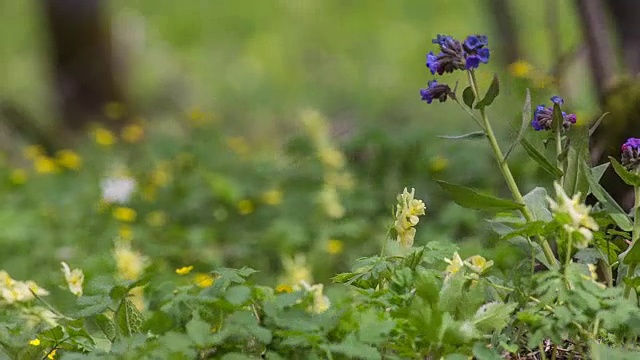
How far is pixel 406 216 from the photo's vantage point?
1.92m

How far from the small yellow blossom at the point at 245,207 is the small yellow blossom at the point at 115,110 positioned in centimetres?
228

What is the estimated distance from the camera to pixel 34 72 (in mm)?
11484

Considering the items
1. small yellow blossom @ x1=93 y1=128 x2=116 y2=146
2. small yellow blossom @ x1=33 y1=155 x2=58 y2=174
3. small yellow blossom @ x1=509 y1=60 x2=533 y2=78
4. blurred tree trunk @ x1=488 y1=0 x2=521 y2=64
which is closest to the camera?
small yellow blossom @ x1=509 y1=60 x2=533 y2=78

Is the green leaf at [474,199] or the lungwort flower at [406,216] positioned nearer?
the green leaf at [474,199]

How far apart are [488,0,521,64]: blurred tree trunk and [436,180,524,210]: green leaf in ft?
14.3

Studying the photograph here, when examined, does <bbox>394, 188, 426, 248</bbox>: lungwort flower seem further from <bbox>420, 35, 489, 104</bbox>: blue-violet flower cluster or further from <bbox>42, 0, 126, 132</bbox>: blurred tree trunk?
<bbox>42, 0, 126, 132</bbox>: blurred tree trunk

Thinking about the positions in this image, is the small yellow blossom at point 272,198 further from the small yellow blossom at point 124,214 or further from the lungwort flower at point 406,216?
the lungwort flower at point 406,216

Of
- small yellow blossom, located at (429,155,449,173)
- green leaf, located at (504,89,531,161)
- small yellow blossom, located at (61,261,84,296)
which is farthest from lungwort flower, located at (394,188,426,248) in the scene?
small yellow blossom, located at (429,155,449,173)

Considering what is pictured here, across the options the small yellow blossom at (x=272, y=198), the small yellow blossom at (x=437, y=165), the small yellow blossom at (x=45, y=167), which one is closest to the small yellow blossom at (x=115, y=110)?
the small yellow blossom at (x=45, y=167)

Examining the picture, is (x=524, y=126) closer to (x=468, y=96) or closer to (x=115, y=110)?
(x=468, y=96)

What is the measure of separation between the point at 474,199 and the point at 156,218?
303cm

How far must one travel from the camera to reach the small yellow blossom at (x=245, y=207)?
15.2 feet

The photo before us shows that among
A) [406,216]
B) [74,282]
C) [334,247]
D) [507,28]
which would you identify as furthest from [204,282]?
[507,28]

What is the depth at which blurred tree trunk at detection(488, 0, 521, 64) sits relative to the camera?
19.8 feet
